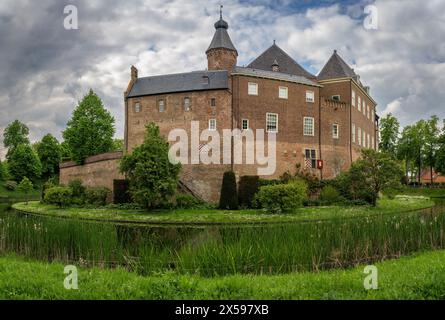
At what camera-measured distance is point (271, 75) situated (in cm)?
2750

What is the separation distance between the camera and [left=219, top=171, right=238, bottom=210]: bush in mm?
21359

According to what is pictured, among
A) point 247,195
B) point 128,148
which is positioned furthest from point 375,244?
point 128,148

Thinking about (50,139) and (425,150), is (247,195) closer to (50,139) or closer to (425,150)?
(425,150)

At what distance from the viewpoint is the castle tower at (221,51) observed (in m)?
28.9

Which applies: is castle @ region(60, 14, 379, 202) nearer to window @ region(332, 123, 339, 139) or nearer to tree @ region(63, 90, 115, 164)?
window @ region(332, 123, 339, 139)

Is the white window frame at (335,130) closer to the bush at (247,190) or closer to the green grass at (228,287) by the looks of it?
the bush at (247,190)

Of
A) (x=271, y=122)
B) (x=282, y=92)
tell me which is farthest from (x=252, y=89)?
(x=271, y=122)

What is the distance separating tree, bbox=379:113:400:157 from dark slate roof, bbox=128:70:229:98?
27.7 metres

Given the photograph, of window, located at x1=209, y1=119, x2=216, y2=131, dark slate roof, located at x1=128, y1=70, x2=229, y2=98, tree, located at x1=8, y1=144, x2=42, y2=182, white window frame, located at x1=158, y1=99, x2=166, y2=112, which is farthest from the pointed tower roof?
tree, located at x1=8, y1=144, x2=42, y2=182

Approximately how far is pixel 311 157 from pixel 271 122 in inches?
171

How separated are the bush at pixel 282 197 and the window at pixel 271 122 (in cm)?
844

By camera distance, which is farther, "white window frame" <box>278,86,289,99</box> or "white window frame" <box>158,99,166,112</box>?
"white window frame" <box>278,86,289,99</box>
